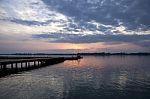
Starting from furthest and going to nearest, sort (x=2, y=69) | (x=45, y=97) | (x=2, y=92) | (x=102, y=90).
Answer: (x=2, y=69) < (x=102, y=90) < (x=2, y=92) < (x=45, y=97)

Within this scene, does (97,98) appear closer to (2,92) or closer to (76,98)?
(76,98)

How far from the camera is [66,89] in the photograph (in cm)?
3203

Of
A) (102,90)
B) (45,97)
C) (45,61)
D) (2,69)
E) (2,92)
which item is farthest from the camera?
(45,61)

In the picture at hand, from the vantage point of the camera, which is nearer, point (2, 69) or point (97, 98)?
point (97, 98)

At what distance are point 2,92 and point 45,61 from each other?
61.3 metres

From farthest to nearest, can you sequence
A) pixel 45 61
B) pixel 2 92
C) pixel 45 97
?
pixel 45 61 → pixel 2 92 → pixel 45 97

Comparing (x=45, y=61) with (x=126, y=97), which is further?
(x=45, y=61)

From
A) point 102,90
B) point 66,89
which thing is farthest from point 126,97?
point 66,89

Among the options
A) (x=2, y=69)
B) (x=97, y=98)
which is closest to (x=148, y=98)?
(x=97, y=98)

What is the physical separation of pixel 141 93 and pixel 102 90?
4686 mm

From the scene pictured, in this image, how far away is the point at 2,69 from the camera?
53500 mm

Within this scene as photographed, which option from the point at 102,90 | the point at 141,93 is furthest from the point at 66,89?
the point at 141,93

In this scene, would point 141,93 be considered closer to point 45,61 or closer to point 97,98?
point 97,98

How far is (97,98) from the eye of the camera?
2731 cm
